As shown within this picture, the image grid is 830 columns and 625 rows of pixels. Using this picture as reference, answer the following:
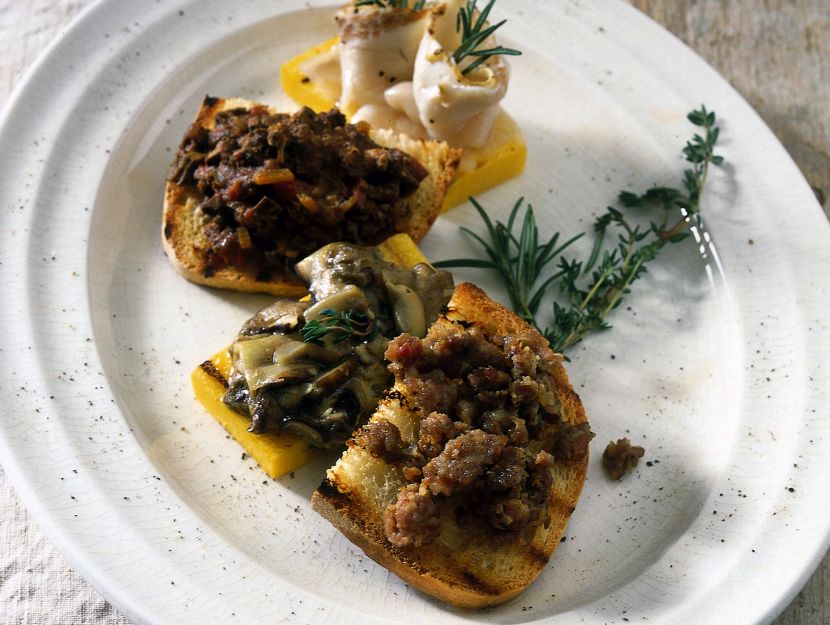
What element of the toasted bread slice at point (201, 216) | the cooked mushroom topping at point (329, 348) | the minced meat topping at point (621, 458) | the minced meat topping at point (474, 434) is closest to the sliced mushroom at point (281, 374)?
the cooked mushroom topping at point (329, 348)

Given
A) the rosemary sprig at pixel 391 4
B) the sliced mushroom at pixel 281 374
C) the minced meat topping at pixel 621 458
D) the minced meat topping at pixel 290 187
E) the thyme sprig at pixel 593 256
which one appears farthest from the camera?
the rosemary sprig at pixel 391 4

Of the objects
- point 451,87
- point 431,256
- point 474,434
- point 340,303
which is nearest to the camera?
point 474,434

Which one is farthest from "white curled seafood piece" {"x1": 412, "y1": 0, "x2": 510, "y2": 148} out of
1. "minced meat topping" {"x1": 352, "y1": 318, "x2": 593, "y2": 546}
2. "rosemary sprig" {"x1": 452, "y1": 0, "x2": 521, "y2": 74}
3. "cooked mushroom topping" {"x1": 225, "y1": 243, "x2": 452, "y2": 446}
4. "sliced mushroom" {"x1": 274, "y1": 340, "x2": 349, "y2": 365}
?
"sliced mushroom" {"x1": 274, "y1": 340, "x2": 349, "y2": 365}

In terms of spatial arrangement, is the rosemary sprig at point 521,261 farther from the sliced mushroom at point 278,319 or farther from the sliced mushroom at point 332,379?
the sliced mushroom at point 332,379

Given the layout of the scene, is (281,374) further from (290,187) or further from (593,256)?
(593,256)

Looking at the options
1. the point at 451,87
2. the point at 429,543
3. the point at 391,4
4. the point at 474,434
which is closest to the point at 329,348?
the point at 474,434

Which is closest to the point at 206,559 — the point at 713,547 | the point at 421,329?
the point at 421,329

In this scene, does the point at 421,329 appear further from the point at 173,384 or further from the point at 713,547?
the point at 713,547
